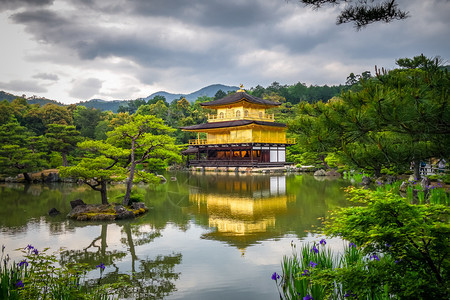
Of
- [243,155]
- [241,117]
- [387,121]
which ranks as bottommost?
[243,155]

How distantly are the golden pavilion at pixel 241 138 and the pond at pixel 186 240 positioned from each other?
65.0 ft

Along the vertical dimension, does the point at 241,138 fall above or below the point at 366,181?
above

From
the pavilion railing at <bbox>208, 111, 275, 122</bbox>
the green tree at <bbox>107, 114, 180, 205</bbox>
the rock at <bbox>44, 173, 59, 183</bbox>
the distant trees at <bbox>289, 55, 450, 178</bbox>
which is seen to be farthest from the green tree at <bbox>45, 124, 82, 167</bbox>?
the distant trees at <bbox>289, 55, 450, 178</bbox>

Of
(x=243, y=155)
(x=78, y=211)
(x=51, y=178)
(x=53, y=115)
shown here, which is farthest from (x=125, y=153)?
(x=53, y=115)

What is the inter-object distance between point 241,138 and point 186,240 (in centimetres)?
2707

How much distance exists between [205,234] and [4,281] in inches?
194

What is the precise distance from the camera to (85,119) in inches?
A: 1462

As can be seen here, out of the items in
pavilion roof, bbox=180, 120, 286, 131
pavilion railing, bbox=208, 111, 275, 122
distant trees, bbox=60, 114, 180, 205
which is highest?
pavilion railing, bbox=208, 111, 275, 122

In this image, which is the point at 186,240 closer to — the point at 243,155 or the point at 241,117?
the point at 243,155

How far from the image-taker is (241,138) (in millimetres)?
34375

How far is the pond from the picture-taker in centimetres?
514

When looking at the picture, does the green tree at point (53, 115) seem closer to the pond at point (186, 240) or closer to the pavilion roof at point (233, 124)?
the pavilion roof at point (233, 124)

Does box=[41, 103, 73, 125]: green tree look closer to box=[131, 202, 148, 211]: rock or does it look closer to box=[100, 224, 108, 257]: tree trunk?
box=[131, 202, 148, 211]: rock

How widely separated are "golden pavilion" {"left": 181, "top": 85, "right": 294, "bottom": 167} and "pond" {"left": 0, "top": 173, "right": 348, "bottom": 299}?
19.8 metres
